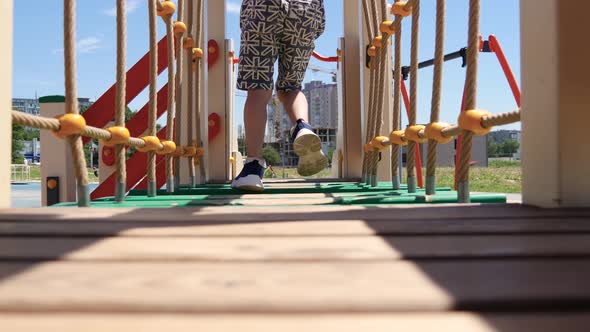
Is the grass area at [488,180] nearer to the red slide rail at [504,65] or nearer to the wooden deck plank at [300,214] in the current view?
the red slide rail at [504,65]

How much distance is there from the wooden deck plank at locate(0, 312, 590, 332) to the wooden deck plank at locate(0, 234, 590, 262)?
0.16 metres

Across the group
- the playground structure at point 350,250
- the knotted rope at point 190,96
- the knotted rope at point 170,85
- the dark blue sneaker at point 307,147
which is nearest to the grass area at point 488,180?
the dark blue sneaker at point 307,147

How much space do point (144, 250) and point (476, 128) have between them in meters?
0.75

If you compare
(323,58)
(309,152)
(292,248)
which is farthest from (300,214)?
(323,58)

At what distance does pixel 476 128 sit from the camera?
106 centimetres

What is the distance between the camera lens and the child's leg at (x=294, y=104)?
77.7 inches

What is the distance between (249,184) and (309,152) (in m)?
0.35

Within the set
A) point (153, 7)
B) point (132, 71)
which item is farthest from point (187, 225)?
point (132, 71)

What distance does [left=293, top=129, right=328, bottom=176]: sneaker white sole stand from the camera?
6.06 ft

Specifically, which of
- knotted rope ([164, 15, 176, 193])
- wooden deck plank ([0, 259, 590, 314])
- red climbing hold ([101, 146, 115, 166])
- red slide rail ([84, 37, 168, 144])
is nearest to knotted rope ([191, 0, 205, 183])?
red slide rail ([84, 37, 168, 144])

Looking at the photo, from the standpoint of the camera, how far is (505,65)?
6.90 feet

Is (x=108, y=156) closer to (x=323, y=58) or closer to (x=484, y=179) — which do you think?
(x=323, y=58)

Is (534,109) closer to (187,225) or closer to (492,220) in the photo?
(492,220)

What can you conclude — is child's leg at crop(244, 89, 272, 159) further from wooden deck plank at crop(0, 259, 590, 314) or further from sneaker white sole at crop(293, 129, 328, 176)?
wooden deck plank at crop(0, 259, 590, 314)
